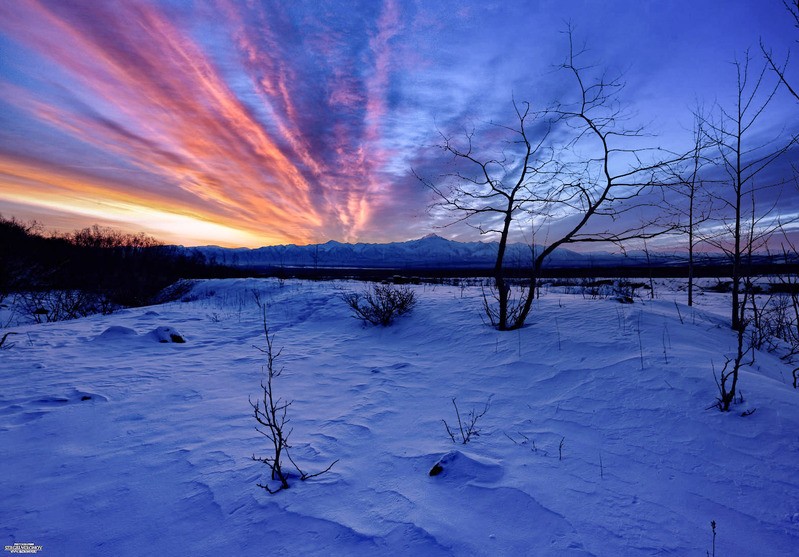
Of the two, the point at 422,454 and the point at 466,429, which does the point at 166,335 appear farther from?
the point at 466,429

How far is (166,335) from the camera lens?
23.4ft

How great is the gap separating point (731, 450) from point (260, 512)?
3706mm

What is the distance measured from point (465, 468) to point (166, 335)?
7335mm

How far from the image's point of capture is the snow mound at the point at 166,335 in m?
7.07

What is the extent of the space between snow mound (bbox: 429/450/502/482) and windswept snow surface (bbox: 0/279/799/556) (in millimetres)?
13

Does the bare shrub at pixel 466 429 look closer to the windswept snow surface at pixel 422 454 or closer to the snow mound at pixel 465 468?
the windswept snow surface at pixel 422 454

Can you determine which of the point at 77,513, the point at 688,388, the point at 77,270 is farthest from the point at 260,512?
the point at 77,270

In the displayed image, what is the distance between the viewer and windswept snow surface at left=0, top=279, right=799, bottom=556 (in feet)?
6.37

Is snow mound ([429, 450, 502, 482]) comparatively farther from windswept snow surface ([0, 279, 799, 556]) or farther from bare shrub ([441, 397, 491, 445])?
bare shrub ([441, 397, 491, 445])

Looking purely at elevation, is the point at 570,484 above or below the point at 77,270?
below

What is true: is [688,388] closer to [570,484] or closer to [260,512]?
[570,484]

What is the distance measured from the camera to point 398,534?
6.31 ft

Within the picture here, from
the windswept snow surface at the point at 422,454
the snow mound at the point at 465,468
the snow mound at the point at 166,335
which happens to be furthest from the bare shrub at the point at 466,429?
the snow mound at the point at 166,335

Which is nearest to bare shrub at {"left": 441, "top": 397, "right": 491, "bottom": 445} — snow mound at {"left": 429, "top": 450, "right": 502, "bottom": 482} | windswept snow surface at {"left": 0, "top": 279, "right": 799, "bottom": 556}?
windswept snow surface at {"left": 0, "top": 279, "right": 799, "bottom": 556}
